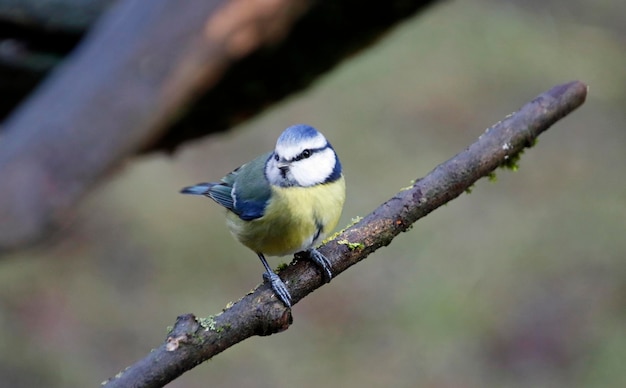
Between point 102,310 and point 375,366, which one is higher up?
point 102,310

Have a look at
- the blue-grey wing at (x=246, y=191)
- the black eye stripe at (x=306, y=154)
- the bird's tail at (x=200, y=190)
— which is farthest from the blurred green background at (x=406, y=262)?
the black eye stripe at (x=306, y=154)

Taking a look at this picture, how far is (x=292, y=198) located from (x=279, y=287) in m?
0.40

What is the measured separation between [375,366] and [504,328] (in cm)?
86

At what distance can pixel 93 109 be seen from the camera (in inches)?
98.6

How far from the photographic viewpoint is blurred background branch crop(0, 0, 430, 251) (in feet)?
7.88

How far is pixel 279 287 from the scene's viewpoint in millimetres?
1734

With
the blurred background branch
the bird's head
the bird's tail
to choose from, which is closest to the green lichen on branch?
the bird's head

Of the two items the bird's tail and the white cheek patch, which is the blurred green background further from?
the white cheek patch

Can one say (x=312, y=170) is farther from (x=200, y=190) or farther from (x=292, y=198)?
(x=200, y=190)

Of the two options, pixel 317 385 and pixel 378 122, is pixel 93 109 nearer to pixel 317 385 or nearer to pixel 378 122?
pixel 317 385

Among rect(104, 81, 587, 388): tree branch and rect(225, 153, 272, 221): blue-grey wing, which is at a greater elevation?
rect(225, 153, 272, 221): blue-grey wing

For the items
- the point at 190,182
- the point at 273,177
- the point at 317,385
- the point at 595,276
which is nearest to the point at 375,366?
the point at 317,385

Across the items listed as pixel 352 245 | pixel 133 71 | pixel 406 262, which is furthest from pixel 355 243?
pixel 406 262

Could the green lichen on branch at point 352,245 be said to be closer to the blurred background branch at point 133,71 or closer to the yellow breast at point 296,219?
the yellow breast at point 296,219
